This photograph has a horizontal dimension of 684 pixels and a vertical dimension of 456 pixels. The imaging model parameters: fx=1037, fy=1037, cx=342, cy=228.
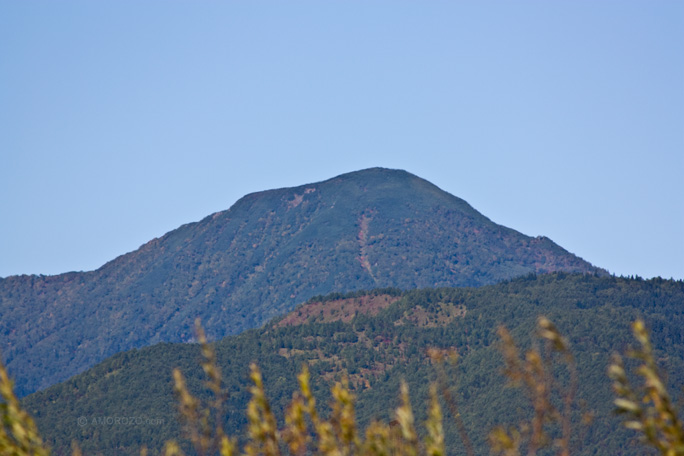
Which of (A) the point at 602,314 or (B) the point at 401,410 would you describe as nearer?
(B) the point at 401,410

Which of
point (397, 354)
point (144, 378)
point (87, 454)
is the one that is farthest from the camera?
point (397, 354)

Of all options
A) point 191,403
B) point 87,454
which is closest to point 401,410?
point 191,403

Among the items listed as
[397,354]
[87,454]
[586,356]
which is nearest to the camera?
[87,454]

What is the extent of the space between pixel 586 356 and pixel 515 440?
15862cm

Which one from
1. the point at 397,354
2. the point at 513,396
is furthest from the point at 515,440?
the point at 397,354

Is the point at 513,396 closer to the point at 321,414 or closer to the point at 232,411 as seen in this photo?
the point at 321,414

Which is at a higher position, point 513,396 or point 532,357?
point 532,357

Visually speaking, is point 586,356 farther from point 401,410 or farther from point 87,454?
point 401,410

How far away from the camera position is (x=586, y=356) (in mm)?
167875

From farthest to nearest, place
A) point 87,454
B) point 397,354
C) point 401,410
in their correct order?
1. point 397,354
2. point 87,454
3. point 401,410

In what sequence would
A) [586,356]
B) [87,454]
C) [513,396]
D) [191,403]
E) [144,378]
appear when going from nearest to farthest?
[191,403] → [87,454] → [513,396] → [586,356] → [144,378]

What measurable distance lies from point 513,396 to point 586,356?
1788 centimetres

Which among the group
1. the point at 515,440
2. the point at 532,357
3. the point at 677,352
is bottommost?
the point at 677,352

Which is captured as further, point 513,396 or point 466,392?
point 466,392
